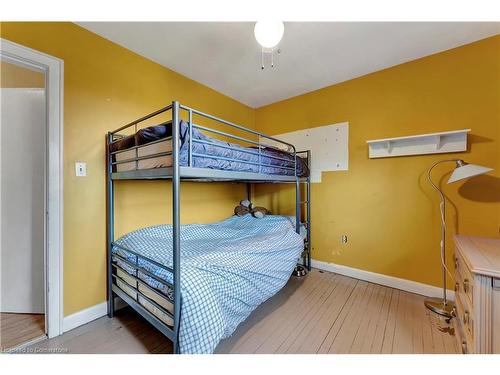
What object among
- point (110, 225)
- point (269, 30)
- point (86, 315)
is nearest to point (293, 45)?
point (269, 30)

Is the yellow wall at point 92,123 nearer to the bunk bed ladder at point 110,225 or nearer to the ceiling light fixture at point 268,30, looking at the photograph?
the bunk bed ladder at point 110,225

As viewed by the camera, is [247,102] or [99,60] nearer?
[99,60]

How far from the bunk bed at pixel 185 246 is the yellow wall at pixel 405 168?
2.83 feet

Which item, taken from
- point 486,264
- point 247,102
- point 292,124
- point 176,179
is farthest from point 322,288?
point 247,102

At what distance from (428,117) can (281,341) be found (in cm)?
260

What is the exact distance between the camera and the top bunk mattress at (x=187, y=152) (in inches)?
51.4

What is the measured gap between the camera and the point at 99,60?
5.97 feet

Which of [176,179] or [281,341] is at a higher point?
[176,179]

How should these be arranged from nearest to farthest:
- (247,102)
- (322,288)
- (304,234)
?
(322,288)
(304,234)
(247,102)

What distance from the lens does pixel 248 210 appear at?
120 inches

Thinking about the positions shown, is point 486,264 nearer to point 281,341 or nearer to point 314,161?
point 281,341

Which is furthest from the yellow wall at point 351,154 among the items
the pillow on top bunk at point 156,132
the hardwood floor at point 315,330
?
the pillow on top bunk at point 156,132

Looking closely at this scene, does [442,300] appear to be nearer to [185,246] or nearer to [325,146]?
[325,146]
